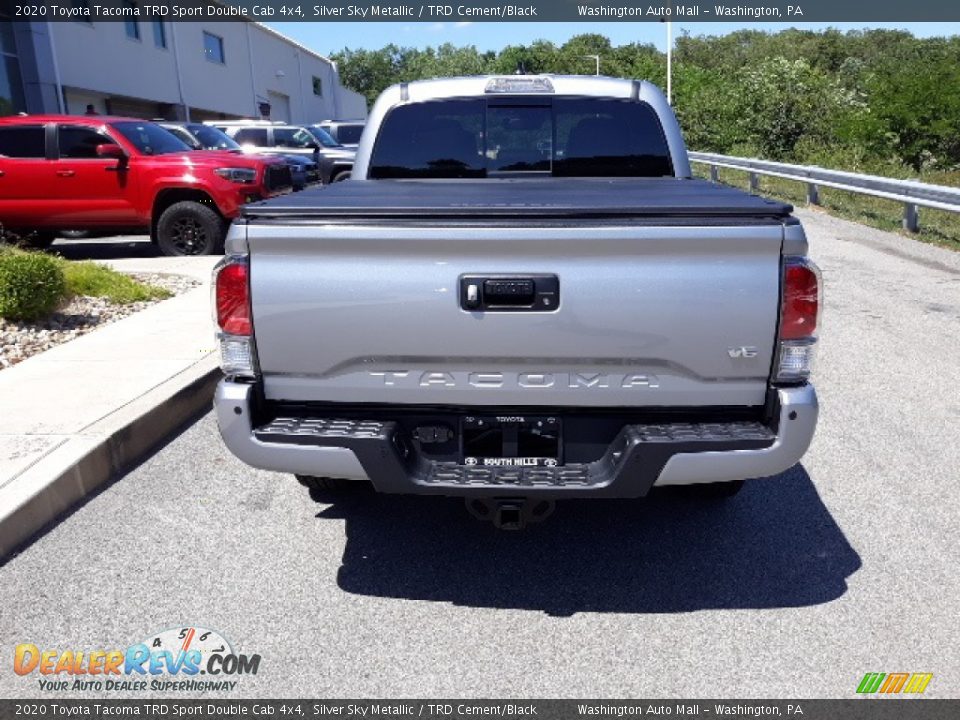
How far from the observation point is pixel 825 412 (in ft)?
18.5

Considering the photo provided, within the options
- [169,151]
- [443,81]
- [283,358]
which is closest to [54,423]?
[283,358]

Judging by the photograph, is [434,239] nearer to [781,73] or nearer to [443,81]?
[443,81]

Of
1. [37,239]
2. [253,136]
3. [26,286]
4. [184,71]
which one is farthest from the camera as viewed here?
[184,71]

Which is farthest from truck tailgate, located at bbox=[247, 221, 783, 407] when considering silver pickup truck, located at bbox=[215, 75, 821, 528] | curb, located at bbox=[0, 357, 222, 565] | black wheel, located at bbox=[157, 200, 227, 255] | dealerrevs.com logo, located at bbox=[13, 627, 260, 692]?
black wheel, located at bbox=[157, 200, 227, 255]

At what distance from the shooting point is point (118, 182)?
1175cm

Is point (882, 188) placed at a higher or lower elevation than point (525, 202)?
lower

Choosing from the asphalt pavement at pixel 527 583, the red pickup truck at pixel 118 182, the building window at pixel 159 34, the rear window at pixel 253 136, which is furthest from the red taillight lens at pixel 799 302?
the building window at pixel 159 34

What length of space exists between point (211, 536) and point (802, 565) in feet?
8.63

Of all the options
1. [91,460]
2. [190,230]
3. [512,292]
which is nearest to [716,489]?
[512,292]

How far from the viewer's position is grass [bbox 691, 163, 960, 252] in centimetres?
1347

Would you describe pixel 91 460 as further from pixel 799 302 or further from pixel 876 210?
pixel 876 210

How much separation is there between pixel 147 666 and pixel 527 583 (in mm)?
1488

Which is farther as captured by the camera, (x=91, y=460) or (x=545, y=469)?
(x=91, y=460)

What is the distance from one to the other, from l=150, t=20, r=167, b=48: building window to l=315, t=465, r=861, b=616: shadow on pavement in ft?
100
